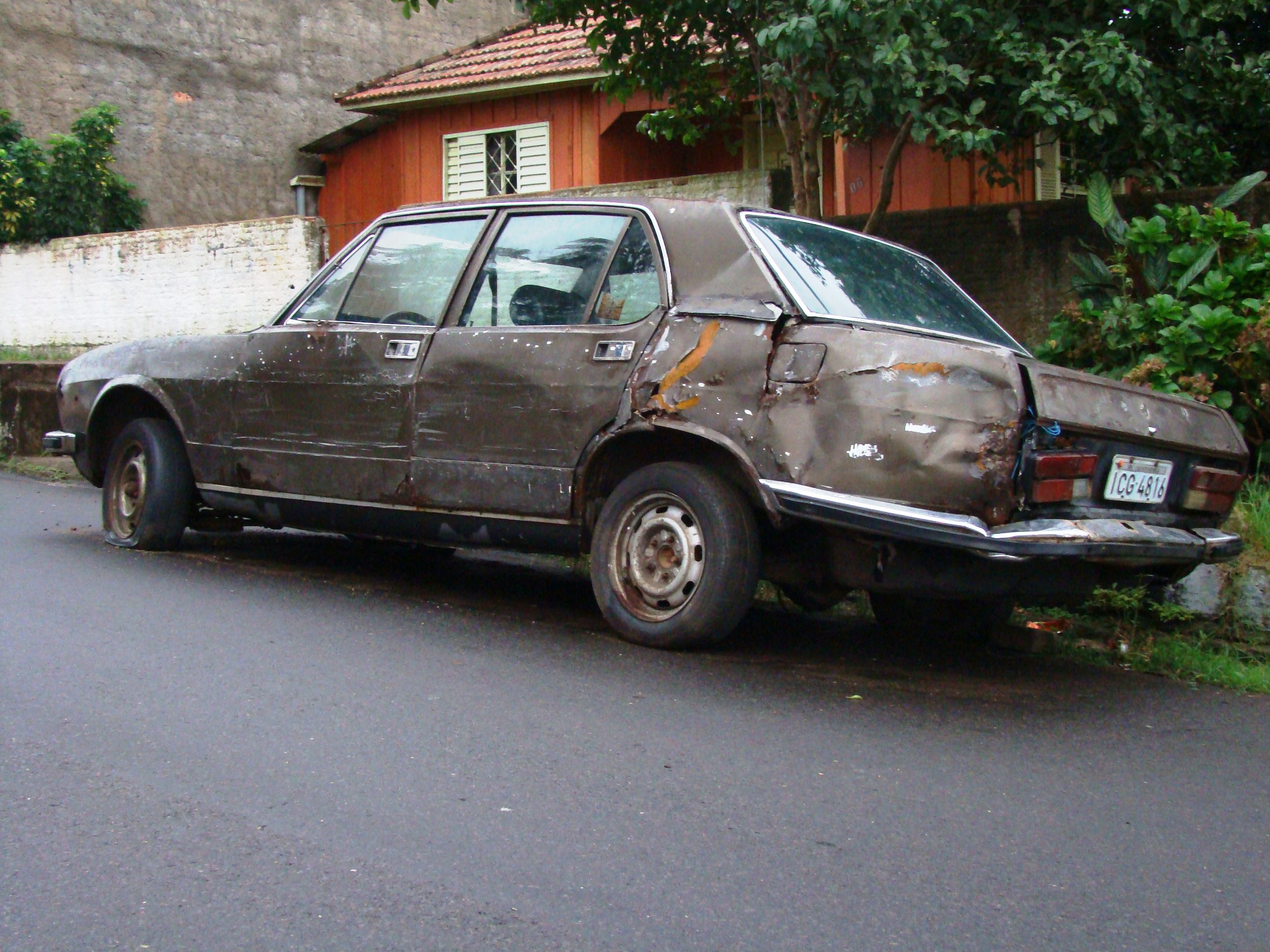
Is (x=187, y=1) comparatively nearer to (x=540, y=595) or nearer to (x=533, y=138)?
(x=533, y=138)

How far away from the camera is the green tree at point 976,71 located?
782 centimetres

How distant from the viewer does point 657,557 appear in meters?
5.17

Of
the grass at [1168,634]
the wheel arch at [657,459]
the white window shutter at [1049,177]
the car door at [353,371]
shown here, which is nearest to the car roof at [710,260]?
the wheel arch at [657,459]

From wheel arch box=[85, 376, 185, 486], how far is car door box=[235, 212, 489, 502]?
0.70m

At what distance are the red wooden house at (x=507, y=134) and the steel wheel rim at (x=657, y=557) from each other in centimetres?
1016

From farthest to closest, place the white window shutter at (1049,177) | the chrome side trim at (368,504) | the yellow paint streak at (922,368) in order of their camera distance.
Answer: the white window shutter at (1049,177), the chrome side trim at (368,504), the yellow paint streak at (922,368)

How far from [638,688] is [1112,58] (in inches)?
202

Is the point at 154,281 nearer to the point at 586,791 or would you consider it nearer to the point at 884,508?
the point at 884,508

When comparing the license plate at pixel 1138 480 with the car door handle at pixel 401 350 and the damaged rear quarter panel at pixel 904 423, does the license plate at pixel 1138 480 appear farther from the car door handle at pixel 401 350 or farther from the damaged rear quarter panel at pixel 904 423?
the car door handle at pixel 401 350

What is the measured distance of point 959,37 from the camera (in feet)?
27.9

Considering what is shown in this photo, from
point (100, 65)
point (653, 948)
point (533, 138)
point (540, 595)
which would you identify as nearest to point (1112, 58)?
point (540, 595)

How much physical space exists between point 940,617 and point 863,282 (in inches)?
56.9

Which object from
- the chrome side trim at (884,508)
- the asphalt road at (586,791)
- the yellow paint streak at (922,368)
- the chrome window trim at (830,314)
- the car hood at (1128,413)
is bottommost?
the asphalt road at (586,791)

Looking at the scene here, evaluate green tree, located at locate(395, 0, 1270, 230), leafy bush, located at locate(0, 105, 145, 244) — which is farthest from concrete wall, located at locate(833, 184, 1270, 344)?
leafy bush, located at locate(0, 105, 145, 244)
